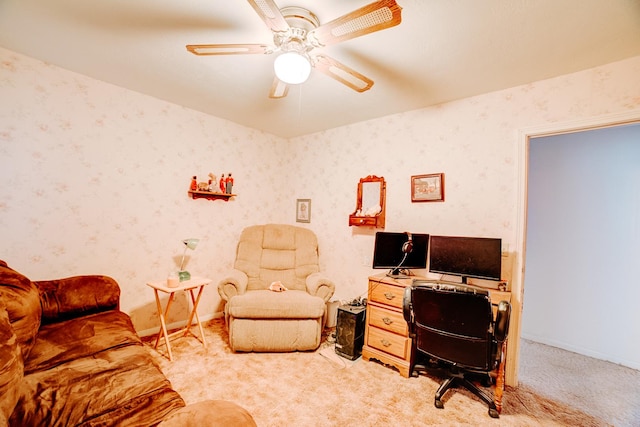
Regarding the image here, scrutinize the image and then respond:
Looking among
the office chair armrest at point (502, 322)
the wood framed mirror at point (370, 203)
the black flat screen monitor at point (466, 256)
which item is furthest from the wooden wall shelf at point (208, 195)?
the office chair armrest at point (502, 322)

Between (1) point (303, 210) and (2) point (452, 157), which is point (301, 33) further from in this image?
(1) point (303, 210)

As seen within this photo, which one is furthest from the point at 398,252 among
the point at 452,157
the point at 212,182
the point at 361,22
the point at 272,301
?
the point at 212,182

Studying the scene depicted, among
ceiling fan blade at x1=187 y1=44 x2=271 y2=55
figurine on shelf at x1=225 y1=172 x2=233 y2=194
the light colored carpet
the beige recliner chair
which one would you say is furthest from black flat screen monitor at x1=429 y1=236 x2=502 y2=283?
figurine on shelf at x1=225 y1=172 x2=233 y2=194

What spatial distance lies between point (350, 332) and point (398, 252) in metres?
0.87

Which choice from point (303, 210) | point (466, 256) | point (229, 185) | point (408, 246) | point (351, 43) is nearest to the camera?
point (351, 43)

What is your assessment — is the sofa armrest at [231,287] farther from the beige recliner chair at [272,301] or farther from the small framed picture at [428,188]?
the small framed picture at [428,188]

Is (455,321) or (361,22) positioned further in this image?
(455,321)

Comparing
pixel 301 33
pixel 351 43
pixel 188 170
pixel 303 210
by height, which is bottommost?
pixel 303 210

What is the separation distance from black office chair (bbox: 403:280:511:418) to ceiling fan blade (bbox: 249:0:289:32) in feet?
5.59

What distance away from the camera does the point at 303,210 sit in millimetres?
3805

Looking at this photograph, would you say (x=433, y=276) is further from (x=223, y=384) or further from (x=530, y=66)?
(x=223, y=384)

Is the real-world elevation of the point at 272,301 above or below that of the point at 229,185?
below

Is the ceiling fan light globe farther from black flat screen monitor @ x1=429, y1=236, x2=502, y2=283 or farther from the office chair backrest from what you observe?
black flat screen monitor @ x1=429, y1=236, x2=502, y2=283

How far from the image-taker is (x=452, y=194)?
2.53 m
